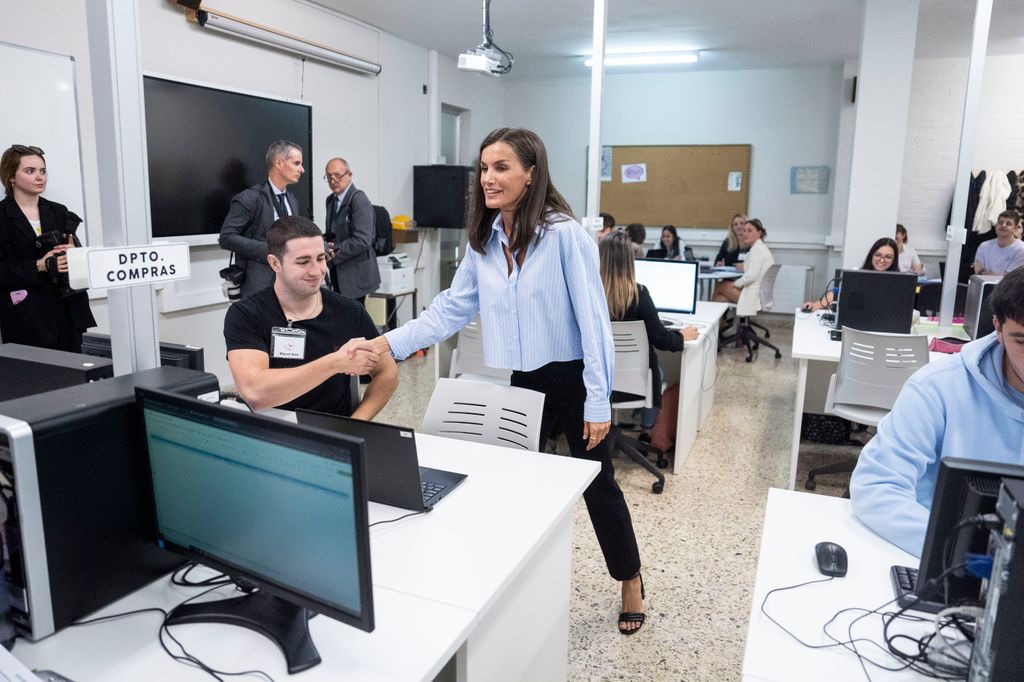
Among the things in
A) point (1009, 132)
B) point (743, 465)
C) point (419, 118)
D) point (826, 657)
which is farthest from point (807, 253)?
point (826, 657)

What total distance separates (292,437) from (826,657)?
2.97ft

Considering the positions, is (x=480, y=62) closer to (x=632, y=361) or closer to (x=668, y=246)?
(x=632, y=361)

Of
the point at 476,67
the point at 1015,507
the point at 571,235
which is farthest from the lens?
the point at 476,67

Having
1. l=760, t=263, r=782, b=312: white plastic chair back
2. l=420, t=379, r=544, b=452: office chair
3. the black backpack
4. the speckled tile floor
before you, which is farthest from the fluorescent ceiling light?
l=420, t=379, r=544, b=452: office chair

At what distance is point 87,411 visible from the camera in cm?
120

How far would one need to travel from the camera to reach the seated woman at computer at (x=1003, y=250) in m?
6.59

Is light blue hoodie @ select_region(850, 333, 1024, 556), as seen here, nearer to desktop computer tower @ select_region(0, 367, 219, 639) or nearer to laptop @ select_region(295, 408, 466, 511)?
laptop @ select_region(295, 408, 466, 511)

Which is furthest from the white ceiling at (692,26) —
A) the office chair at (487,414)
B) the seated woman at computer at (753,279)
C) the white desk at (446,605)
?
the white desk at (446,605)

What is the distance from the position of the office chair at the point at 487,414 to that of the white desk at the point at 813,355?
187 cm

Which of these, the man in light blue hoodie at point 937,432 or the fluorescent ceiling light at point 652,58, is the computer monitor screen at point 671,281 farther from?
the fluorescent ceiling light at point 652,58

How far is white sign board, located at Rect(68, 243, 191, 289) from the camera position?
4.24ft

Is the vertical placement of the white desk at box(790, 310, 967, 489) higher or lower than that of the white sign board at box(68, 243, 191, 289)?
lower

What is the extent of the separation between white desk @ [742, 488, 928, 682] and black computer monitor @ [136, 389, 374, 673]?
0.65m

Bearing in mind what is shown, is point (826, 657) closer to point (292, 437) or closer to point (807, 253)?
point (292, 437)
